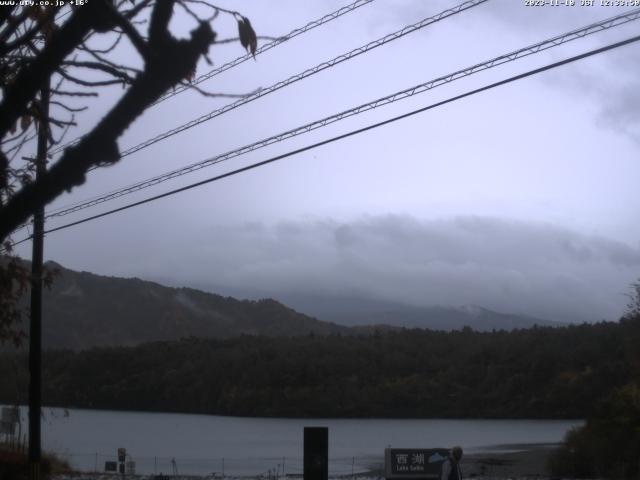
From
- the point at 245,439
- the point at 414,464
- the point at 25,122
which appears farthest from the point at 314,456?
the point at 245,439

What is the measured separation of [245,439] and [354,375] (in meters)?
20.5

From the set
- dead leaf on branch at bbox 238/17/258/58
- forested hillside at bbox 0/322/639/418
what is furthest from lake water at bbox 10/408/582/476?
dead leaf on branch at bbox 238/17/258/58

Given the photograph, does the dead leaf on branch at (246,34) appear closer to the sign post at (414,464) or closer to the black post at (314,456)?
the black post at (314,456)

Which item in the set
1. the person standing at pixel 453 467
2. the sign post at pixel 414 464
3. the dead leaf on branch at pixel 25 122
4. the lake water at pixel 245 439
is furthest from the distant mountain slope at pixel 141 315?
the dead leaf on branch at pixel 25 122

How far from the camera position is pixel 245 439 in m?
44.1

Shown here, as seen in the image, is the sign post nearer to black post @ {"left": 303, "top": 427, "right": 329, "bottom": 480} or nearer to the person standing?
black post @ {"left": 303, "top": 427, "right": 329, "bottom": 480}

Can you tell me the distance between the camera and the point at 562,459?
3089 centimetres

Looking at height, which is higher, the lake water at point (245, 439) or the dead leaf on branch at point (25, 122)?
the dead leaf on branch at point (25, 122)

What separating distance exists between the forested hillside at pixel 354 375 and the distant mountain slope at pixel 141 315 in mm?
18393

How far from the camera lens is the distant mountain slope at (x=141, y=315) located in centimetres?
8556

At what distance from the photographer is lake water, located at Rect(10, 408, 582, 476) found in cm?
3541

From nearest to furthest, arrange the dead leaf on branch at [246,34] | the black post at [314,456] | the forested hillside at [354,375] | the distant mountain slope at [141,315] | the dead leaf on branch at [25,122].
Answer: the dead leaf on branch at [246,34] < the dead leaf on branch at [25,122] < the black post at [314,456] < the forested hillside at [354,375] < the distant mountain slope at [141,315]

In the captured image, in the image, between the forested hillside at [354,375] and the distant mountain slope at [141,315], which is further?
the distant mountain slope at [141,315]

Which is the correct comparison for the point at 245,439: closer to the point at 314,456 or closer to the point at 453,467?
the point at 314,456
